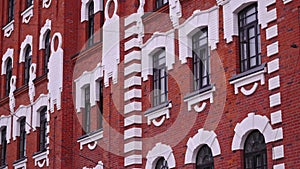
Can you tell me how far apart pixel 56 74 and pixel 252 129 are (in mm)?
12254

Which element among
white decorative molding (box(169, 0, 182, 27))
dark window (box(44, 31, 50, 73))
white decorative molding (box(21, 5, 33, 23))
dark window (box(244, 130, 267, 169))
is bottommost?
dark window (box(244, 130, 267, 169))

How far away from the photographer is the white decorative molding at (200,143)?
69.1 feet

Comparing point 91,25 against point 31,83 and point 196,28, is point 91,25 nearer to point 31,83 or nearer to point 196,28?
point 31,83

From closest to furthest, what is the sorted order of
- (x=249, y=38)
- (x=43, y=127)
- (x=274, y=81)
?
(x=274, y=81) < (x=249, y=38) < (x=43, y=127)

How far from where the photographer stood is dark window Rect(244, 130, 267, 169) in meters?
19.5

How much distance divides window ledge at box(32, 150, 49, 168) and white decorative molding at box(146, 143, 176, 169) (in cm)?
728

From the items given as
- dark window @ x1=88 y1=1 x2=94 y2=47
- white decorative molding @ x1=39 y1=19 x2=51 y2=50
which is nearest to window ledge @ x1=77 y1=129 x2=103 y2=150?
dark window @ x1=88 y1=1 x2=94 y2=47

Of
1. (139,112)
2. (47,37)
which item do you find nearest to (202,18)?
(139,112)

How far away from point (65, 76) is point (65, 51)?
0.99m

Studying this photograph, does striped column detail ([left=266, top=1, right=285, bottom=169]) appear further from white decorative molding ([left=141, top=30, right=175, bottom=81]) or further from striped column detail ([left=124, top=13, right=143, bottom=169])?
striped column detail ([left=124, top=13, right=143, bottom=169])

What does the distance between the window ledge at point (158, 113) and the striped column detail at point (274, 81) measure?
179 inches

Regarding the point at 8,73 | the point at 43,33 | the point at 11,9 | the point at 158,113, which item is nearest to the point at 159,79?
the point at 158,113

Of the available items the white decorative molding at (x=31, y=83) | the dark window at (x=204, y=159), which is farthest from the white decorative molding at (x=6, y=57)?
the dark window at (x=204, y=159)

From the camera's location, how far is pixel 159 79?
24359 millimetres
